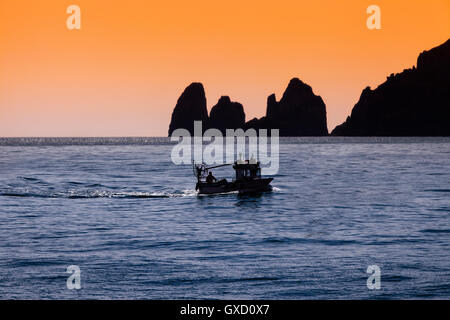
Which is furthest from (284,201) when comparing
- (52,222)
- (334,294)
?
(334,294)

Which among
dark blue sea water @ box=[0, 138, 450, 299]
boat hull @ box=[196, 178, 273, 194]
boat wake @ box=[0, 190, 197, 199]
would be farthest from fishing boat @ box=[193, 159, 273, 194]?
boat wake @ box=[0, 190, 197, 199]

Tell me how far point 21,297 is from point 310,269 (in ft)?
38.9

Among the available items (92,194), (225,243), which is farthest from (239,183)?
(225,243)

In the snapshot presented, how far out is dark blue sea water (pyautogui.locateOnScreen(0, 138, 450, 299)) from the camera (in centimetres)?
2295

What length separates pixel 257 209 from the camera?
172 ft

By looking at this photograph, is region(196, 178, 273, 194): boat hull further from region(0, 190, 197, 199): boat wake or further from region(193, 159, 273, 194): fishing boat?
region(0, 190, 197, 199): boat wake

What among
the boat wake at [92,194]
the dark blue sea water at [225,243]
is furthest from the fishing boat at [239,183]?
the boat wake at [92,194]

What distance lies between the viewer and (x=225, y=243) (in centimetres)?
3409

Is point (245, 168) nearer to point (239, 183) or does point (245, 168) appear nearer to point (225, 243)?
point (239, 183)

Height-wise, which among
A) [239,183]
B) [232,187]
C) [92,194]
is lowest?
[92,194]

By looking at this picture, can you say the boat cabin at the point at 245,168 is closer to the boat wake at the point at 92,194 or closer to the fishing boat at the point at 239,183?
the fishing boat at the point at 239,183

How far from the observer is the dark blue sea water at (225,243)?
22953 millimetres
